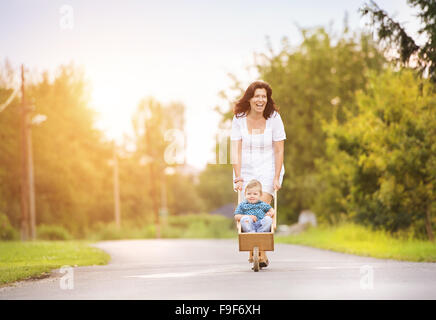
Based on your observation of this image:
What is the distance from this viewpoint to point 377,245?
2078 centimetres

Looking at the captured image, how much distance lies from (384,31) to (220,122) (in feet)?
93.1

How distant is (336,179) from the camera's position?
Answer: 3347cm

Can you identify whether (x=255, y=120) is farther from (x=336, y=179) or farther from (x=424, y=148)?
(x=336, y=179)

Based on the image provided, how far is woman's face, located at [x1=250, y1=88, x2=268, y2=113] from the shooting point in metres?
11.2

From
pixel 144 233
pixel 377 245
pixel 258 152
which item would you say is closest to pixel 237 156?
pixel 258 152

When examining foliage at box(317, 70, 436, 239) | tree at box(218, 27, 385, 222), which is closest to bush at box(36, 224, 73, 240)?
tree at box(218, 27, 385, 222)

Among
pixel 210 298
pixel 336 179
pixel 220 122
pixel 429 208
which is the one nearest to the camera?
pixel 210 298

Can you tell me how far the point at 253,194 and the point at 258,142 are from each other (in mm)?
865

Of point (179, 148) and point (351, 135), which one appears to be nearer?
point (351, 135)

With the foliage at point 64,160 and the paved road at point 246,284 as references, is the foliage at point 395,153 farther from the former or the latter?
the foliage at point 64,160

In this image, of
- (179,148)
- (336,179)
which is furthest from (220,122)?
(179,148)

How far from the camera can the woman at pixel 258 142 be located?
11.3 m

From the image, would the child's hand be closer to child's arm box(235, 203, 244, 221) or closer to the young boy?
the young boy
